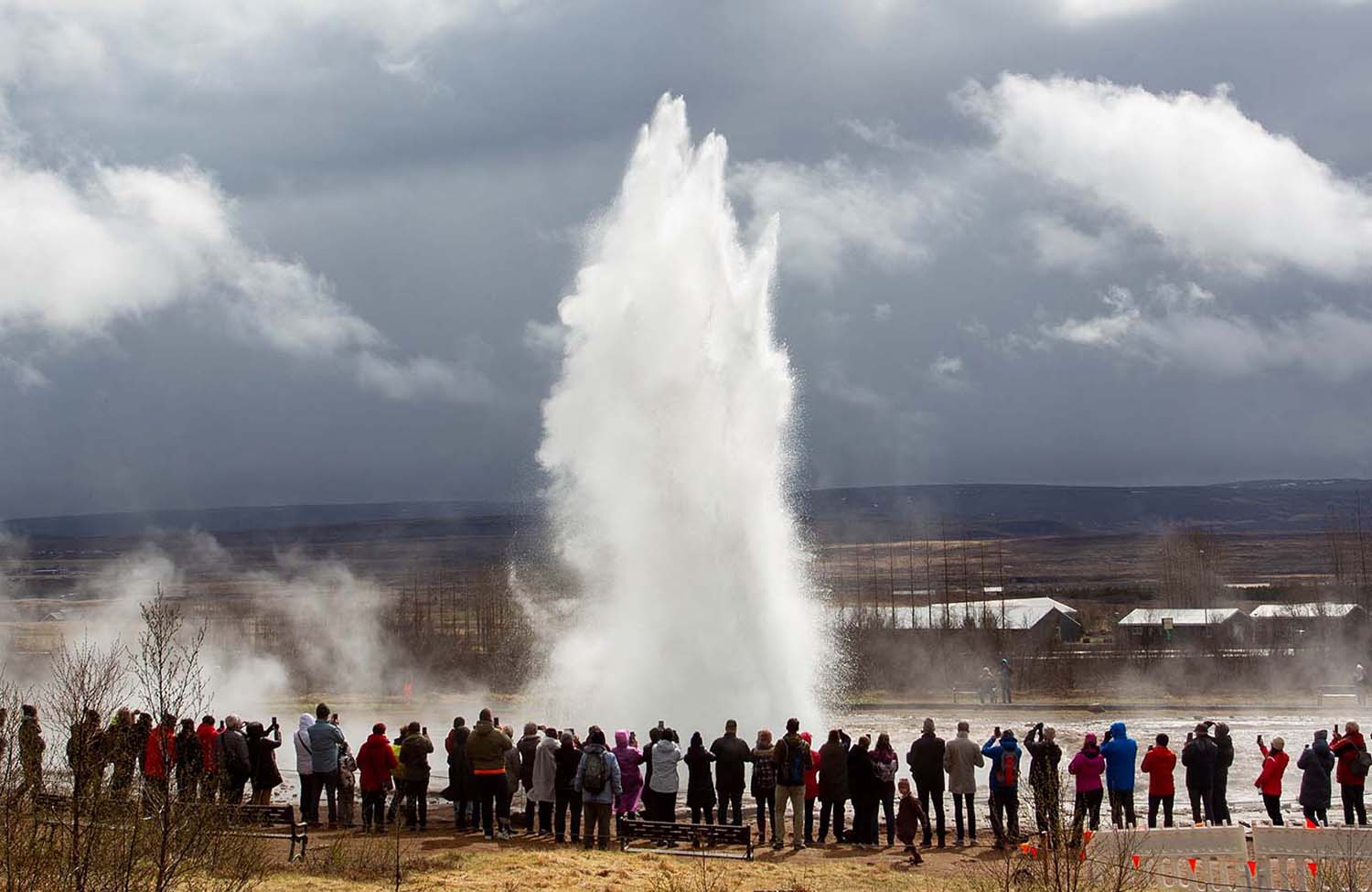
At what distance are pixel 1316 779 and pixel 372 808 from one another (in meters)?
10.8

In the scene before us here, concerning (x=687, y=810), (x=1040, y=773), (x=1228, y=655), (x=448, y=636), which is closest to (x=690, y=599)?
(x=687, y=810)

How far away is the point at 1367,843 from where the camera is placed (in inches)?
503

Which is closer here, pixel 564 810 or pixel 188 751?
pixel 188 751

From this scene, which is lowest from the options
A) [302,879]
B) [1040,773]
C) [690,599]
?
[302,879]

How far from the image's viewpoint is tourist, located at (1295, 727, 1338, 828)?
53.6 ft

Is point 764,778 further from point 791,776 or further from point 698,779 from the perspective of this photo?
point 698,779

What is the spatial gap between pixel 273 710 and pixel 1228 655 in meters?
32.7

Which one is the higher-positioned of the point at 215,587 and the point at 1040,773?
the point at 215,587

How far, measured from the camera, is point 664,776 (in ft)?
52.2

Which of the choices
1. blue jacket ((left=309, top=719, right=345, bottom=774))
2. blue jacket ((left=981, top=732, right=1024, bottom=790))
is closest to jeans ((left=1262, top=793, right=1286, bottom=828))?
blue jacket ((left=981, top=732, right=1024, bottom=790))

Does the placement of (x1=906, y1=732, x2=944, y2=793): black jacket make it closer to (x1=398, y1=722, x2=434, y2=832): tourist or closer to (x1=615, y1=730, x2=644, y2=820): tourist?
(x1=615, y1=730, x2=644, y2=820): tourist

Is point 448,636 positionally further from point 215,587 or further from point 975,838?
point 215,587

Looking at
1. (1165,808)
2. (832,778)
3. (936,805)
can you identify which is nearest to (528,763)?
(832,778)

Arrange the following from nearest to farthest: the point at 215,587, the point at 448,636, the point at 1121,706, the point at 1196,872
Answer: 1. the point at 1196,872
2. the point at 1121,706
3. the point at 448,636
4. the point at 215,587
